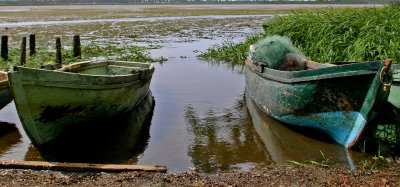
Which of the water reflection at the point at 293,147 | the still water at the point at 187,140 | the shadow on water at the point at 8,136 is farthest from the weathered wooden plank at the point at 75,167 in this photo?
the water reflection at the point at 293,147

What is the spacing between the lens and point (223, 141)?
7.95 m

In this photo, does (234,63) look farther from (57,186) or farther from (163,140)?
(57,186)

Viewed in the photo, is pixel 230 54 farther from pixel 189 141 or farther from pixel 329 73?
pixel 329 73

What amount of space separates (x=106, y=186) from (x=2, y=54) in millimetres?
11889

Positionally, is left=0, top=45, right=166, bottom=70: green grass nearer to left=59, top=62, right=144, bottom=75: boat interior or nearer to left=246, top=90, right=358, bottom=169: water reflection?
left=59, top=62, right=144, bottom=75: boat interior

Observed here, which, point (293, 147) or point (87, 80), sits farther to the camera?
point (293, 147)

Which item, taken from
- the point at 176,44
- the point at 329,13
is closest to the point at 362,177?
the point at 329,13

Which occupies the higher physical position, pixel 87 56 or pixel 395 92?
pixel 395 92

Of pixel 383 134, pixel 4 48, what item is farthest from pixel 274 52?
pixel 4 48

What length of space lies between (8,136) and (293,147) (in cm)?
526

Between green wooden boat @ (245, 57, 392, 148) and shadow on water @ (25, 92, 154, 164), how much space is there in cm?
270

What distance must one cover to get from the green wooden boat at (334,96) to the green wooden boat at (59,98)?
3.05 meters

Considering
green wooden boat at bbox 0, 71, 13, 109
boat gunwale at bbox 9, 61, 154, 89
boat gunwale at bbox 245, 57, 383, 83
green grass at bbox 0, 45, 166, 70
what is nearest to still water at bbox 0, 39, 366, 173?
green wooden boat at bbox 0, 71, 13, 109

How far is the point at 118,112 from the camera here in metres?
8.83
